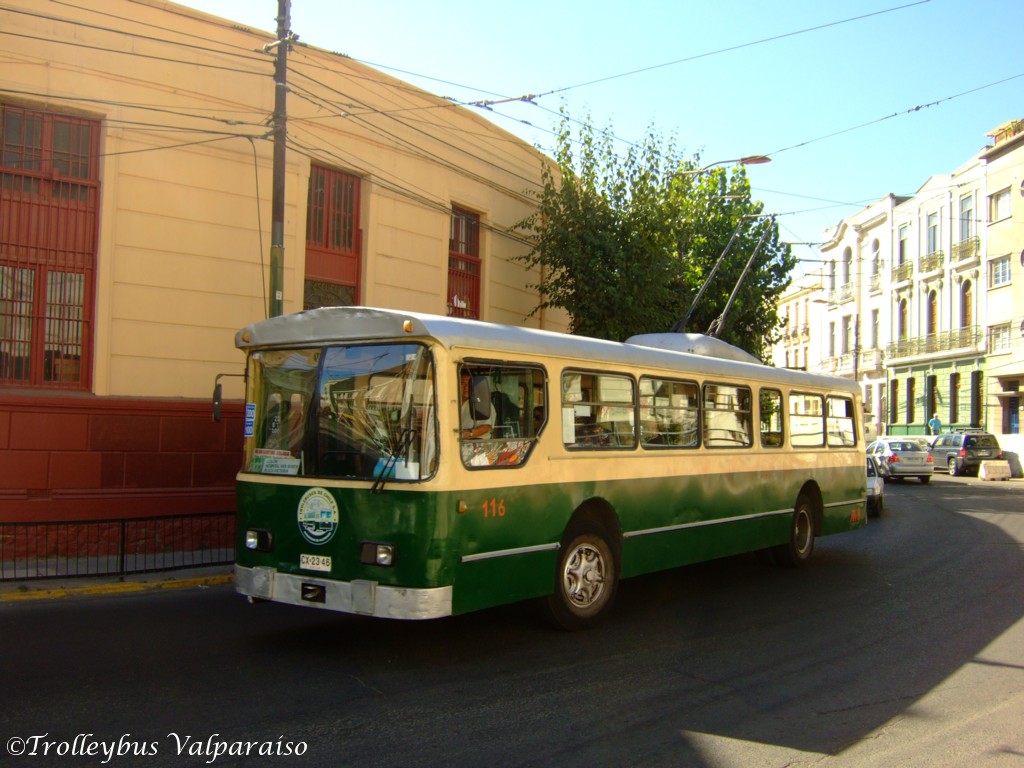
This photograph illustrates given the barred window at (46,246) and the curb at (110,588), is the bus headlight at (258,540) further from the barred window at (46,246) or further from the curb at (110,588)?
the barred window at (46,246)

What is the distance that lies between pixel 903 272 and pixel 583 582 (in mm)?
47980

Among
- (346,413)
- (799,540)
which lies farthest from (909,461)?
(346,413)

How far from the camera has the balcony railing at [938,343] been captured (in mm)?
44250

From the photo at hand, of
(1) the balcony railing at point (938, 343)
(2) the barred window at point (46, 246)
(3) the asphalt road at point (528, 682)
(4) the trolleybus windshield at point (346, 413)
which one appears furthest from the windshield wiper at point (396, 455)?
(1) the balcony railing at point (938, 343)

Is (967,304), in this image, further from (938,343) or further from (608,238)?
(608,238)

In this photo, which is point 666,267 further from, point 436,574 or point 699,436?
point 436,574

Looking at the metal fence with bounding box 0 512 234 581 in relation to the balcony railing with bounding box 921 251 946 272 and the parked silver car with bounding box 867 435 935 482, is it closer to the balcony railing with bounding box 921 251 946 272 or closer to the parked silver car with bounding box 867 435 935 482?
the parked silver car with bounding box 867 435 935 482

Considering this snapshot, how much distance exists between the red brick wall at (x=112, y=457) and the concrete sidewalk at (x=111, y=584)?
72.6 inches

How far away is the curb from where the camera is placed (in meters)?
9.21

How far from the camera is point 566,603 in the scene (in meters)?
7.75

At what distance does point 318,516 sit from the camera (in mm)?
6930

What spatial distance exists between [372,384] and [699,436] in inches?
161

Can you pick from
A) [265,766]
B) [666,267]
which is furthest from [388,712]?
[666,267]

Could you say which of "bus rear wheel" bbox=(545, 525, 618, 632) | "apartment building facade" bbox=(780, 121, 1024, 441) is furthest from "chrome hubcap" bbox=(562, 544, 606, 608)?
"apartment building facade" bbox=(780, 121, 1024, 441)
